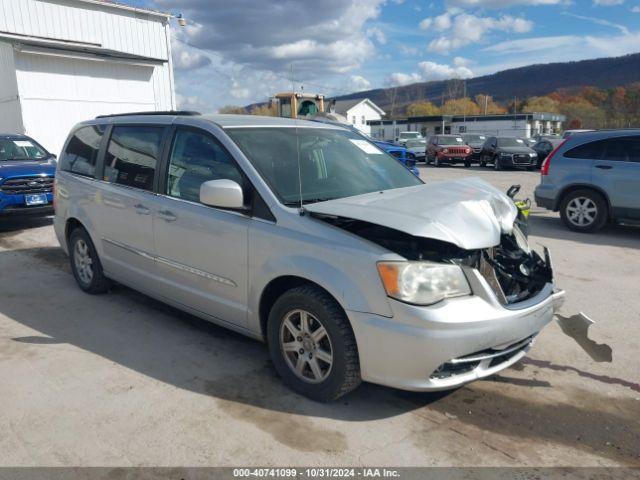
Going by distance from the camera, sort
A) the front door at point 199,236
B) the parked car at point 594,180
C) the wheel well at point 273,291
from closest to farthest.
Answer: the wheel well at point 273,291
the front door at point 199,236
the parked car at point 594,180

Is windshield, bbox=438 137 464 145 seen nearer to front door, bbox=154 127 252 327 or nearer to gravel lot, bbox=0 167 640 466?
gravel lot, bbox=0 167 640 466

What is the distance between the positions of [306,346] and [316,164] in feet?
4.74

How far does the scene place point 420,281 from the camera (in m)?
2.93

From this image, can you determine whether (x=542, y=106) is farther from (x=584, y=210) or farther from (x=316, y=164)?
(x=316, y=164)

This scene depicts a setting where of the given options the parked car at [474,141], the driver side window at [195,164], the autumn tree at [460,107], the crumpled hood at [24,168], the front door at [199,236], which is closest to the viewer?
the front door at [199,236]

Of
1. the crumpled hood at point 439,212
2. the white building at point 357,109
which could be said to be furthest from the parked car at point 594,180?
the white building at point 357,109

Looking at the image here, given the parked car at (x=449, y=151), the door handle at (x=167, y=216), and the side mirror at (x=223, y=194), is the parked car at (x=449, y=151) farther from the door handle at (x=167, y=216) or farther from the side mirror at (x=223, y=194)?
the side mirror at (x=223, y=194)

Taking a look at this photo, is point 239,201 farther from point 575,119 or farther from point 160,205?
point 575,119

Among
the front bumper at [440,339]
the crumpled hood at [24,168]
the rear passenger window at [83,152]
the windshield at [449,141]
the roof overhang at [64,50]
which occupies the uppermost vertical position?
the roof overhang at [64,50]

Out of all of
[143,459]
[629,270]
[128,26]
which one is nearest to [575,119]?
[128,26]

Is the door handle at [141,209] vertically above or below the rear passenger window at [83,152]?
below

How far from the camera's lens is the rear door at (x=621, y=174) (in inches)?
321

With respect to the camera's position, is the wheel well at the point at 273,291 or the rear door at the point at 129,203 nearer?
the wheel well at the point at 273,291

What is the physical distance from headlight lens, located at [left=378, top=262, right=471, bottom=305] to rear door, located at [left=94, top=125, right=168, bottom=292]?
2.34 meters
